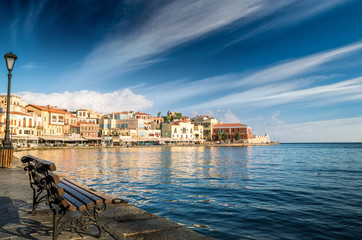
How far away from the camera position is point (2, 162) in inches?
509

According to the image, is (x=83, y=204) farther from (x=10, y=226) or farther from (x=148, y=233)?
(x=10, y=226)

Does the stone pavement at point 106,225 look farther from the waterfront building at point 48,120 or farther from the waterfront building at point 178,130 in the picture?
the waterfront building at point 178,130

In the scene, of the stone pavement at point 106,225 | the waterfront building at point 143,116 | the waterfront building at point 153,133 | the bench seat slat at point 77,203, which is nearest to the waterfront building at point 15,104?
the waterfront building at point 143,116

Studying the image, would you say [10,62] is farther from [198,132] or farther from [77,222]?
[198,132]

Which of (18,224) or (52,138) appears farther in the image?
(52,138)

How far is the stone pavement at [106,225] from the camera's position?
4.08 meters

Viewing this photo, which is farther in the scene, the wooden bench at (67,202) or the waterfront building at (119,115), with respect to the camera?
the waterfront building at (119,115)

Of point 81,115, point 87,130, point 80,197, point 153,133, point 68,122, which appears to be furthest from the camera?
point 153,133

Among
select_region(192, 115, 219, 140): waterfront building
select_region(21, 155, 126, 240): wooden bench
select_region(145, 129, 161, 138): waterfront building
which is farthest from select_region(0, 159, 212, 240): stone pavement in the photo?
select_region(192, 115, 219, 140): waterfront building

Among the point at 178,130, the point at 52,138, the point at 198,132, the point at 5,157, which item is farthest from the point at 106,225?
the point at 198,132

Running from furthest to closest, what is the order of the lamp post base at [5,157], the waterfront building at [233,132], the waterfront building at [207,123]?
1. the waterfront building at [207,123]
2. the waterfront building at [233,132]
3. the lamp post base at [5,157]

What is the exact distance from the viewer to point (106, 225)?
4.64 meters

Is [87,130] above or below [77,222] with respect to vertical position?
above

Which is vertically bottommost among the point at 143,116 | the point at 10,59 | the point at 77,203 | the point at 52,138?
the point at 77,203
